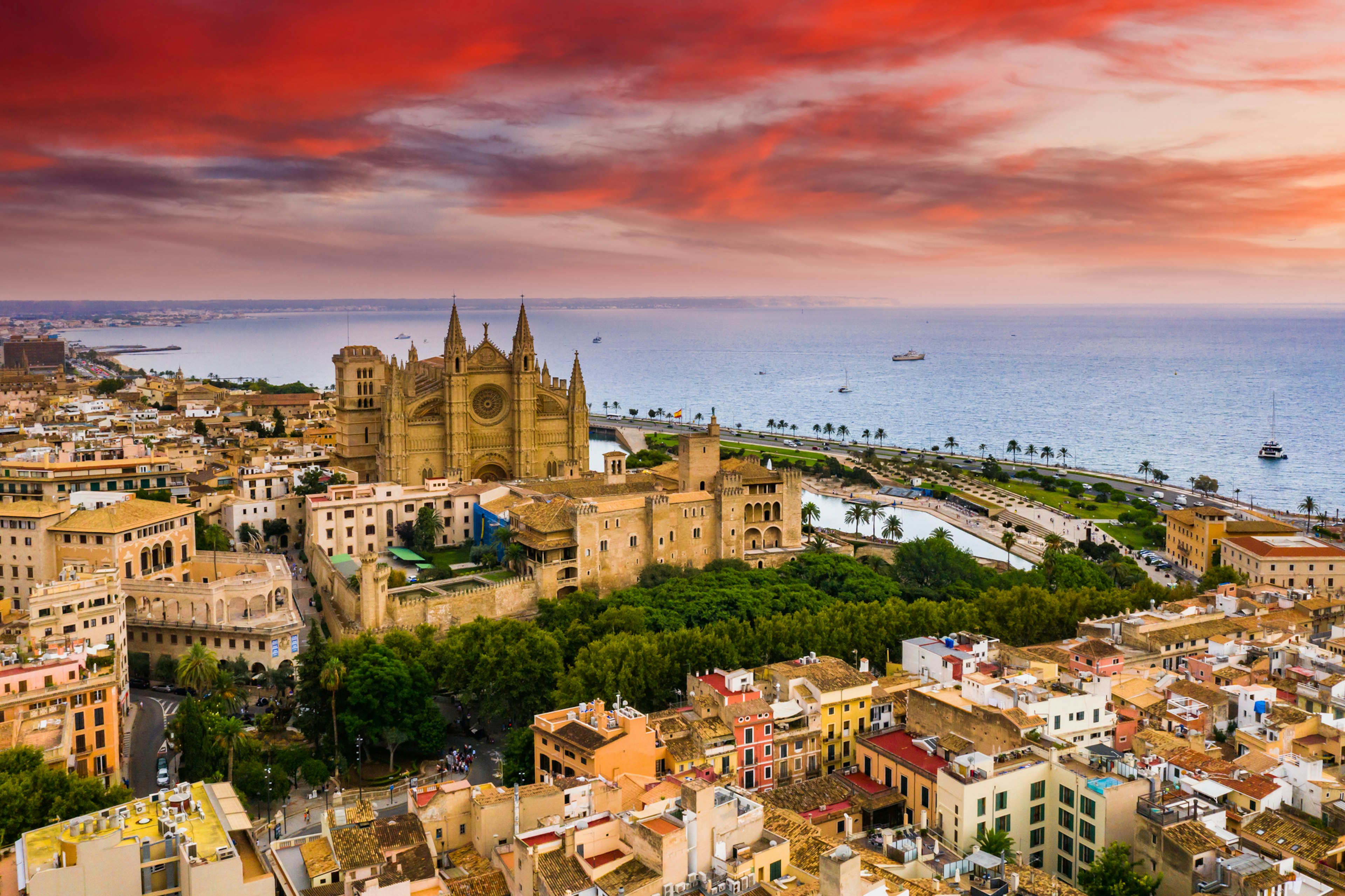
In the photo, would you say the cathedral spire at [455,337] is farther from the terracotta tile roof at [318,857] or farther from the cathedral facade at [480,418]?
the terracotta tile roof at [318,857]

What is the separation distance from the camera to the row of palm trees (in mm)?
97062

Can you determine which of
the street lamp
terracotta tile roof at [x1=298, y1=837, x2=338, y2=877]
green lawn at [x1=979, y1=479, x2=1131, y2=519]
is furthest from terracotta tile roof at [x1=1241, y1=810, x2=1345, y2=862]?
green lawn at [x1=979, y1=479, x2=1131, y2=519]

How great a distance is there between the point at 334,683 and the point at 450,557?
60.3ft

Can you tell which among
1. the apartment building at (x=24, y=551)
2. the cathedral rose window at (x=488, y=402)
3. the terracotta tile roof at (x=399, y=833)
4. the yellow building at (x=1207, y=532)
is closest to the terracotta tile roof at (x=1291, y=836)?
the terracotta tile roof at (x=399, y=833)

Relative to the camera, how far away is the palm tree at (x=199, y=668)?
3247cm

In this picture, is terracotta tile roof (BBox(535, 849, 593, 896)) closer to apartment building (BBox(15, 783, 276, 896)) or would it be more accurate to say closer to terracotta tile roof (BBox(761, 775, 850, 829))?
apartment building (BBox(15, 783, 276, 896))

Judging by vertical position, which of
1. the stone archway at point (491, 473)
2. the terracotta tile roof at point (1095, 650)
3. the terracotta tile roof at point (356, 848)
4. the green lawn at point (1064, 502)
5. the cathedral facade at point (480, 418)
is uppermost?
the cathedral facade at point (480, 418)

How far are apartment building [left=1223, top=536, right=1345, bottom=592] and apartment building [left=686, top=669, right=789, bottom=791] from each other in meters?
31.3

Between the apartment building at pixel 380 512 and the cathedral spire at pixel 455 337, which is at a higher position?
the cathedral spire at pixel 455 337

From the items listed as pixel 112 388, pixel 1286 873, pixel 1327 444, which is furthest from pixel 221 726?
pixel 1327 444

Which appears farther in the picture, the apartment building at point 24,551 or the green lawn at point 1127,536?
the green lawn at point 1127,536

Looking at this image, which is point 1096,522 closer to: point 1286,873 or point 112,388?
point 1286,873

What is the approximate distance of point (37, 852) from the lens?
18.0 m

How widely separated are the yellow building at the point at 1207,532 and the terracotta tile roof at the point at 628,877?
43.9 metres
